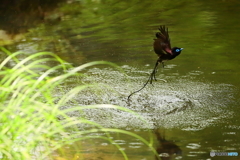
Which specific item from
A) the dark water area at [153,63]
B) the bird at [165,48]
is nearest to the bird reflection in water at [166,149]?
the dark water area at [153,63]

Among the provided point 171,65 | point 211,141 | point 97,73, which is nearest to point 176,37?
point 171,65

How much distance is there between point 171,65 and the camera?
683 cm

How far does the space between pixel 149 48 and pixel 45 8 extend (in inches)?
234

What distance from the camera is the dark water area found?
4.50 meters

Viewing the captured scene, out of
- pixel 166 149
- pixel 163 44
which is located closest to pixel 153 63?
pixel 163 44

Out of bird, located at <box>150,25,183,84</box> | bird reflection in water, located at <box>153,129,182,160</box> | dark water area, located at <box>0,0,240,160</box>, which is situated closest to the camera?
bird reflection in water, located at <box>153,129,182,160</box>

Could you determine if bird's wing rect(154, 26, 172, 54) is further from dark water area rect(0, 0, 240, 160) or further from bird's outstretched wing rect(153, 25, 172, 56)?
dark water area rect(0, 0, 240, 160)

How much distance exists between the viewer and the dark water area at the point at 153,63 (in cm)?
450

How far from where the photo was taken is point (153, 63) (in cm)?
698

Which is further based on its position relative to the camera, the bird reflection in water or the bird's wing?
the bird's wing

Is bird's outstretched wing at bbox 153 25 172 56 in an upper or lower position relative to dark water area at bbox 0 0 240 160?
upper

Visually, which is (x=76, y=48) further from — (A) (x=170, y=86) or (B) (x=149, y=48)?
(A) (x=170, y=86)

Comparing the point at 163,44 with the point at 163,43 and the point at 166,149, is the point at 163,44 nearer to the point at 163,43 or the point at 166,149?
the point at 163,43

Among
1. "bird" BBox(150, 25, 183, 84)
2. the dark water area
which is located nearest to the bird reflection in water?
the dark water area
